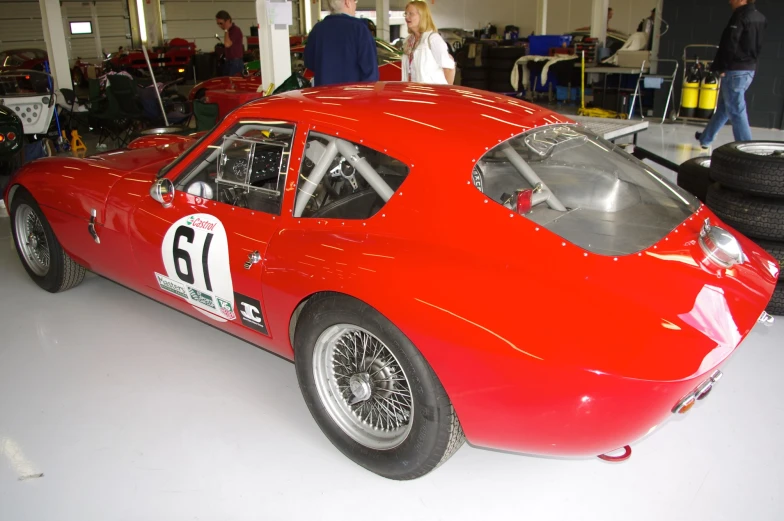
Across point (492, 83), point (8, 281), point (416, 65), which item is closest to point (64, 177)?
point (8, 281)

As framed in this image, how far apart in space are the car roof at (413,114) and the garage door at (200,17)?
22408 millimetres

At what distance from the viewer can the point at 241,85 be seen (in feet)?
28.1

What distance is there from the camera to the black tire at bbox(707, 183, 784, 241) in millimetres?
3418

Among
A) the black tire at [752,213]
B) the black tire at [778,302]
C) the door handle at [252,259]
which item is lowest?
the black tire at [778,302]

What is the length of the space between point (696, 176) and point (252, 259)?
3142 mm

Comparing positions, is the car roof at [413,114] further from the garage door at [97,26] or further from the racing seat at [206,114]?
the garage door at [97,26]

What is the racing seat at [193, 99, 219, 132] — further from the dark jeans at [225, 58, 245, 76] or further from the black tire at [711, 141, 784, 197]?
the black tire at [711, 141, 784, 197]

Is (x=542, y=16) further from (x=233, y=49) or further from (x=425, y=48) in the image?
(x=425, y=48)

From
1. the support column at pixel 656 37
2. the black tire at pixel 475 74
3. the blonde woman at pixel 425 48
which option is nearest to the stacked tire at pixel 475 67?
the black tire at pixel 475 74

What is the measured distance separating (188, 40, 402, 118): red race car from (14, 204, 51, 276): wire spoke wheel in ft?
6.54

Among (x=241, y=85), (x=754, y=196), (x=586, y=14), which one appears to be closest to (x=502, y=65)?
(x=241, y=85)

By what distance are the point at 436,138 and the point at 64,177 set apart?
2.34 meters

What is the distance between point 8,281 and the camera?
14.1ft

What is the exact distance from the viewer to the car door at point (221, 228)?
2.60 metres
